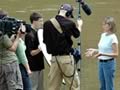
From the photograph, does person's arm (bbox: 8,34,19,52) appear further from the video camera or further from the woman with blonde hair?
the woman with blonde hair

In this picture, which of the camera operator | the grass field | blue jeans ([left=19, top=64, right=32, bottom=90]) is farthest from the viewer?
the grass field

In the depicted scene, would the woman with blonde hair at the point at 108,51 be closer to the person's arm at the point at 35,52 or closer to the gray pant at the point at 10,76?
the person's arm at the point at 35,52

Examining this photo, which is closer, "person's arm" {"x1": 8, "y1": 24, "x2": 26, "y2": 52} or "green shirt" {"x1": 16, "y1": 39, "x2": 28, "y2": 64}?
"person's arm" {"x1": 8, "y1": 24, "x2": 26, "y2": 52}

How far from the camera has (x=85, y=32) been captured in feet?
52.9

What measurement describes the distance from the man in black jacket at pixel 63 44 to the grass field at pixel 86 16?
5.18 ft

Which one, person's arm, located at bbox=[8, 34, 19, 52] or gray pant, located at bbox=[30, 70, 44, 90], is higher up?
person's arm, located at bbox=[8, 34, 19, 52]

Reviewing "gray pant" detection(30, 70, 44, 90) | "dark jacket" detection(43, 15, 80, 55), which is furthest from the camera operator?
"gray pant" detection(30, 70, 44, 90)

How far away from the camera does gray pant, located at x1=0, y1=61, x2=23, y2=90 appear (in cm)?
773

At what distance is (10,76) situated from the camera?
306 inches

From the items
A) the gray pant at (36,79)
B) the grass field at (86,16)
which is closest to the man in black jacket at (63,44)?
the gray pant at (36,79)

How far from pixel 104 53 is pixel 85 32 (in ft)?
23.9

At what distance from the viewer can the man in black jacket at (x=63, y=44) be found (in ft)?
26.8

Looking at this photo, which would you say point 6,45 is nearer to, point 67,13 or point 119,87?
point 67,13

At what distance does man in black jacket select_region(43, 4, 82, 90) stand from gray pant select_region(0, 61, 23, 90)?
772 mm
